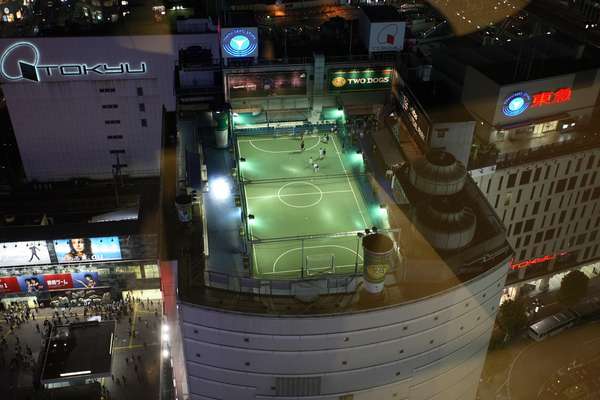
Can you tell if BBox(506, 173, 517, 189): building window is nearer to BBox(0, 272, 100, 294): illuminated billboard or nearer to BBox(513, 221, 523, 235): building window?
BBox(513, 221, 523, 235): building window

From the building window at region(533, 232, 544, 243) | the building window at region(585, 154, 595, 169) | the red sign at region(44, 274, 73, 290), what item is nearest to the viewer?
the building window at region(585, 154, 595, 169)

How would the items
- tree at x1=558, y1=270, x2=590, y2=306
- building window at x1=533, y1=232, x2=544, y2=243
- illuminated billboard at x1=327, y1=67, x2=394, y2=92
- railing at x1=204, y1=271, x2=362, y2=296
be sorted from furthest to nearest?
1. tree at x1=558, y1=270, x2=590, y2=306
2. building window at x1=533, y1=232, x2=544, y2=243
3. illuminated billboard at x1=327, y1=67, x2=394, y2=92
4. railing at x1=204, y1=271, x2=362, y2=296

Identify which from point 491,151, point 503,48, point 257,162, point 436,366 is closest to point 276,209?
point 257,162

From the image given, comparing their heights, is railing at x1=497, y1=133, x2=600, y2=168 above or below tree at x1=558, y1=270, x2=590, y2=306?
above

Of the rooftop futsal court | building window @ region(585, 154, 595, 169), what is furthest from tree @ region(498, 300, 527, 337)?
the rooftop futsal court

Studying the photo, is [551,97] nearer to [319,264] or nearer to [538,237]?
[538,237]

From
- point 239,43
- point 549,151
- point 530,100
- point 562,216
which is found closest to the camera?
point 239,43

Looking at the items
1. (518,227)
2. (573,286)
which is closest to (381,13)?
(518,227)

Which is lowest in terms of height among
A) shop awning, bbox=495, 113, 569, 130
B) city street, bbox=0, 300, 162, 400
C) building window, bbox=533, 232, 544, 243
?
city street, bbox=0, 300, 162, 400
